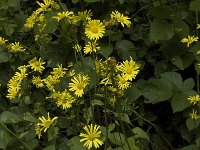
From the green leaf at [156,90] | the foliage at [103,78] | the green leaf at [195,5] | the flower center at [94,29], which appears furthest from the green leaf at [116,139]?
the green leaf at [195,5]

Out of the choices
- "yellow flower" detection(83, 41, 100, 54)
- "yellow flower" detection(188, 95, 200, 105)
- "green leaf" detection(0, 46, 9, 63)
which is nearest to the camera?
"yellow flower" detection(83, 41, 100, 54)

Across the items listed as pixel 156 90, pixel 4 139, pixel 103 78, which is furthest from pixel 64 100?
pixel 156 90

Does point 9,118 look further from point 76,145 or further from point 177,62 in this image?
point 177,62

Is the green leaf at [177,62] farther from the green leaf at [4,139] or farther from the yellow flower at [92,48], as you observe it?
the green leaf at [4,139]

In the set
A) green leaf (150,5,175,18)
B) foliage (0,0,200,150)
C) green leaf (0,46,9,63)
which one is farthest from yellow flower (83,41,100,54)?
green leaf (0,46,9,63)

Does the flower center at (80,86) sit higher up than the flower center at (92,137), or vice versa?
the flower center at (80,86)

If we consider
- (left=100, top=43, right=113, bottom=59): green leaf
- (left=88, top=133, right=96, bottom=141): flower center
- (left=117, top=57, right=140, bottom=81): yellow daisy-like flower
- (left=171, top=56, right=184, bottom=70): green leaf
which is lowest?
(left=171, top=56, right=184, bottom=70): green leaf

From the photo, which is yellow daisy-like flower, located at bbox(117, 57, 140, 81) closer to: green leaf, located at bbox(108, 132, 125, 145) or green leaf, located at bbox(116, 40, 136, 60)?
green leaf, located at bbox(108, 132, 125, 145)
